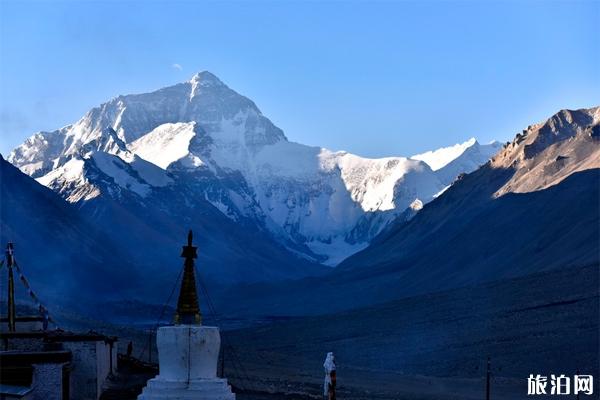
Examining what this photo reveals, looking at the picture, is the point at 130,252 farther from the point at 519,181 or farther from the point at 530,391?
the point at 530,391

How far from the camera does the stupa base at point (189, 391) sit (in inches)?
746

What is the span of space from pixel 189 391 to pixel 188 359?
0.42 meters

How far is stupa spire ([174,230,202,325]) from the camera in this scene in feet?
62.5

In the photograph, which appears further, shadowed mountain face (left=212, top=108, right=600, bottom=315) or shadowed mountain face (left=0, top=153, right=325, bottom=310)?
shadowed mountain face (left=0, top=153, right=325, bottom=310)

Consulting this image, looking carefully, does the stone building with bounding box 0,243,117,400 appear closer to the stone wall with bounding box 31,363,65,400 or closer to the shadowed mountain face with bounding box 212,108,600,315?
the stone wall with bounding box 31,363,65,400

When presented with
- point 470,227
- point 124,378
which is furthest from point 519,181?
point 124,378

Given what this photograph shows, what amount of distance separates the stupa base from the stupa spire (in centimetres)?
80

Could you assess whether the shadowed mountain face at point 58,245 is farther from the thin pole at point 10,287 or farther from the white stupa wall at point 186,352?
the white stupa wall at point 186,352

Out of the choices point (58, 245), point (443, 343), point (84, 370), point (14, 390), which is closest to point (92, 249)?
point (58, 245)

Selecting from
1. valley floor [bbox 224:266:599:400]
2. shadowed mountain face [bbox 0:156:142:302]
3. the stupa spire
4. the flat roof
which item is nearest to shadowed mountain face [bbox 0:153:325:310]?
shadowed mountain face [bbox 0:156:142:302]

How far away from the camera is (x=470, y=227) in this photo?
461 feet

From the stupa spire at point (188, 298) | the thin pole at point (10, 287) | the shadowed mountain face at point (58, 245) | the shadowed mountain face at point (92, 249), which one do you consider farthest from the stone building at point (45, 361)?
the shadowed mountain face at point (58, 245)

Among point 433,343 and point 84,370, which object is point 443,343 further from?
point 84,370

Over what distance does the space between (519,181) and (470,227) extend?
837 centimetres
